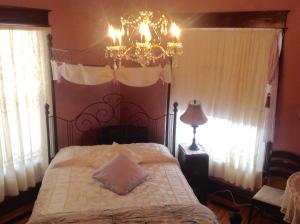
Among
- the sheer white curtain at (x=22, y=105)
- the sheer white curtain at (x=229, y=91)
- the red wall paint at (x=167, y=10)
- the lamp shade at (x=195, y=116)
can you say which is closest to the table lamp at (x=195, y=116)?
the lamp shade at (x=195, y=116)

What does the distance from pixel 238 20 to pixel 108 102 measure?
2.23 meters

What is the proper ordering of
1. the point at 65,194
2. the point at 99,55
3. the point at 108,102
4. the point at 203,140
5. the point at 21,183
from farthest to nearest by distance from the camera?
the point at 108,102 < the point at 99,55 < the point at 203,140 < the point at 21,183 < the point at 65,194

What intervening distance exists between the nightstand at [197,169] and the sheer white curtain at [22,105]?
1.80 metres

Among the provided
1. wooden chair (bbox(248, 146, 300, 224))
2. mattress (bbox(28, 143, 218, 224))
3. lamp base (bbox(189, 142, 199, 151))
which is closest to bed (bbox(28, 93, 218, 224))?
mattress (bbox(28, 143, 218, 224))

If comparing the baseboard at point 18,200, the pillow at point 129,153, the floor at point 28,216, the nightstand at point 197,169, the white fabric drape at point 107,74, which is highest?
the white fabric drape at point 107,74

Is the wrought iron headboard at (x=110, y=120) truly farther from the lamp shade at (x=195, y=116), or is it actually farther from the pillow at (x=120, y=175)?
the pillow at (x=120, y=175)

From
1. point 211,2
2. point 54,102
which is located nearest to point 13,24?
point 54,102

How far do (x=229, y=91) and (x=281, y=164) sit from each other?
1.02 metres

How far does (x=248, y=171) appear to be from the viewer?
366cm

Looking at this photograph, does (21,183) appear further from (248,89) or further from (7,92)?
(248,89)

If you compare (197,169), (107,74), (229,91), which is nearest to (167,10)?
(107,74)

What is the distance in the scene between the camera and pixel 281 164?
11.0 ft

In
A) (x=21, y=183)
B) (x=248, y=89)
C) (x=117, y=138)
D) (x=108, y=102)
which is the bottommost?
(x=21, y=183)

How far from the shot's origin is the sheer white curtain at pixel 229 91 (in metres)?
3.40
